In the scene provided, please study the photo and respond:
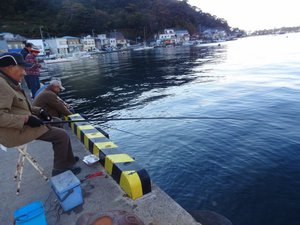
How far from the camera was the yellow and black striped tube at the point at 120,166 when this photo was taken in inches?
146

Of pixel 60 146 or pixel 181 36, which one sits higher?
pixel 181 36

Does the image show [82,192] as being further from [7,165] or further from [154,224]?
[7,165]

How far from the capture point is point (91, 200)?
3684 mm

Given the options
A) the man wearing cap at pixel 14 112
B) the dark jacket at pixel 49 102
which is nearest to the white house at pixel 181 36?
the dark jacket at pixel 49 102

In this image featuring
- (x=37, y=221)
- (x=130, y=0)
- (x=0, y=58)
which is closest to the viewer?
(x=37, y=221)

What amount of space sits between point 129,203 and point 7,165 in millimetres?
3255

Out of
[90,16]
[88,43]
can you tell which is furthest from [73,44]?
[90,16]

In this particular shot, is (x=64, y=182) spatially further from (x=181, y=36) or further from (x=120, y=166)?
(x=181, y=36)

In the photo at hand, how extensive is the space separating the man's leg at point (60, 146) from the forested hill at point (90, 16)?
10511 centimetres

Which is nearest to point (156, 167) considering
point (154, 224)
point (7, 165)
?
point (154, 224)

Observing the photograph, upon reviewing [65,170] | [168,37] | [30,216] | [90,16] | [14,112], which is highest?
[90,16]

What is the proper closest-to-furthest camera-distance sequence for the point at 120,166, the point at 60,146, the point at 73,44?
the point at 120,166
the point at 60,146
the point at 73,44

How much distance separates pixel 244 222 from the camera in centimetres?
429

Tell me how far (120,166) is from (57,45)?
8946 centimetres
